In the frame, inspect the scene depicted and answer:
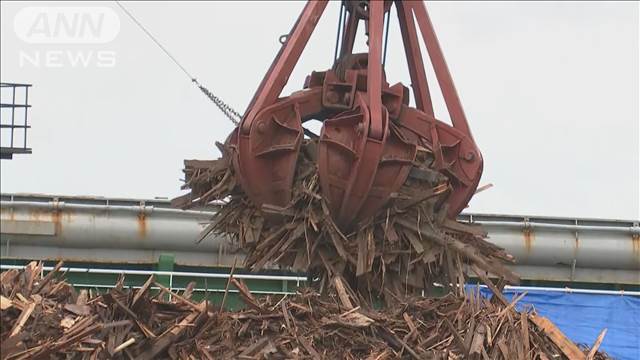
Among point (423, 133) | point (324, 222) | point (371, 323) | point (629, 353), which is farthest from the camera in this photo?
point (629, 353)

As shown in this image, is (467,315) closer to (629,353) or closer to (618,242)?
(629,353)

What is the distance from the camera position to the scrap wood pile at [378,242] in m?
8.38

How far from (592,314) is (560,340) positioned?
17.2 feet

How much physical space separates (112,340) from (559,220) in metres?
13.4

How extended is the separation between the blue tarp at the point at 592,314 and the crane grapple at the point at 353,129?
11.5ft

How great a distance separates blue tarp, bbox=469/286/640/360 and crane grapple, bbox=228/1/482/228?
3511 millimetres

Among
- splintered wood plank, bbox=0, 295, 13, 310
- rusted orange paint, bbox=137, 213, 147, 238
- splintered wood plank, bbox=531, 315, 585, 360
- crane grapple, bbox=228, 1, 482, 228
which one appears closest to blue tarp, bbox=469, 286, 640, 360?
crane grapple, bbox=228, 1, 482, 228

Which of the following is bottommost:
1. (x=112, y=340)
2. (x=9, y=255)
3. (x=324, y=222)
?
(x=9, y=255)

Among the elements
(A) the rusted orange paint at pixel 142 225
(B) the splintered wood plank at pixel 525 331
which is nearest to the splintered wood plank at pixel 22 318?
(B) the splintered wood plank at pixel 525 331

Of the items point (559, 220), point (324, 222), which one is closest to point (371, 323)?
point (324, 222)

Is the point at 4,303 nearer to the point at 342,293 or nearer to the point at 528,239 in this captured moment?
the point at 342,293

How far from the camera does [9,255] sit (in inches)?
734

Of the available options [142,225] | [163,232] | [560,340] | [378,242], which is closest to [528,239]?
[163,232]

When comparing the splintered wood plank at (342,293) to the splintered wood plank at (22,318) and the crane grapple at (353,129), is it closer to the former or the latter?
the crane grapple at (353,129)
